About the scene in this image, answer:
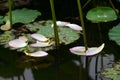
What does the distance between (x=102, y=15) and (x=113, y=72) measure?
0.47 meters

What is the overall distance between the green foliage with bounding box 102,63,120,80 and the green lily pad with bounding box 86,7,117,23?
0.38 m

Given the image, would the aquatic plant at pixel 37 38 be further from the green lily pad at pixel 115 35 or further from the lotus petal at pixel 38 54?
the green lily pad at pixel 115 35

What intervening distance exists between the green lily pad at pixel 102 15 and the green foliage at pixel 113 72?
0.38m

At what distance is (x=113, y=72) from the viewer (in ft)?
4.05

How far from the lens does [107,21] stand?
64.2 inches

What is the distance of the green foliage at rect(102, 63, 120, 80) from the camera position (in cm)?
120

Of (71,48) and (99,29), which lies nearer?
(71,48)

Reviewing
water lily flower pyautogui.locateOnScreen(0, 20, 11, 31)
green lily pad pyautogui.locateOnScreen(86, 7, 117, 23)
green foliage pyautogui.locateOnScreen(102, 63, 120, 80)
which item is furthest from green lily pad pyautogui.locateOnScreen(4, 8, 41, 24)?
green foliage pyautogui.locateOnScreen(102, 63, 120, 80)

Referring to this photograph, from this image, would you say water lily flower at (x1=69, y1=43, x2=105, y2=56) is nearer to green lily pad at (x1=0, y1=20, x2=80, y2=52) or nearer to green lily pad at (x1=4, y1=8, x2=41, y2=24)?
green lily pad at (x1=0, y1=20, x2=80, y2=52)

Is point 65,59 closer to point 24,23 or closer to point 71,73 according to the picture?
point 71,73

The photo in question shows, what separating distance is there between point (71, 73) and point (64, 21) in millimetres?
509

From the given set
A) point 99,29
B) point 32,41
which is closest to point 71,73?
point 32,41

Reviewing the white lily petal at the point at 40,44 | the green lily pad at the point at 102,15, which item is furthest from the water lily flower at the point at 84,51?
the green lily pad at the point at 102,15

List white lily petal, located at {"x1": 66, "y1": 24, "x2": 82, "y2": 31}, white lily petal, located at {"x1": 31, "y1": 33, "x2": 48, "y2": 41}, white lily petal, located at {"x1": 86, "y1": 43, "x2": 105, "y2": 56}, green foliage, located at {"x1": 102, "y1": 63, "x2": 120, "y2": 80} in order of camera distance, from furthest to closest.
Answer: white lily petal, located at {"x1": 66, "y1": 24, "x2": 82, "y2": 31}, white lily petal, located at {"x1": 31, "y1": 33, "x2": 48, "y2": 41}, white lily petal, located at {"x1": 86, "y1": 43, "x2": 105, "y2": 56}, green foliage, located at {"x1": 102, "y1": 63, "x2": 120, "y2": 80}
